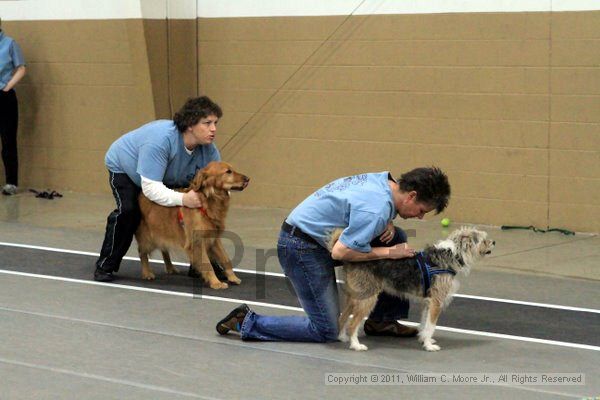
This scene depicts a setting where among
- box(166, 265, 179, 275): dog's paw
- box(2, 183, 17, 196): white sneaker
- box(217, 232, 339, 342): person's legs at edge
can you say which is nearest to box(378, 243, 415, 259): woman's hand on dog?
box(217, 232, 339, 342): person's legs at edge

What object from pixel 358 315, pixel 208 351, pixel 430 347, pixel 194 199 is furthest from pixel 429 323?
pixel 194 199

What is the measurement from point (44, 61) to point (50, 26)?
427mm

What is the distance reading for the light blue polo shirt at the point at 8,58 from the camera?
39.4ft

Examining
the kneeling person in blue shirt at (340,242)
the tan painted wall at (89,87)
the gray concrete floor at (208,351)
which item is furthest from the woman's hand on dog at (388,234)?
the tan painted wall at (89,87)

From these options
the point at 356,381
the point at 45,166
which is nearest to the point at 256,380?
the point at 356,381

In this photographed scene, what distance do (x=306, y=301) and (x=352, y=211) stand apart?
2.12ft

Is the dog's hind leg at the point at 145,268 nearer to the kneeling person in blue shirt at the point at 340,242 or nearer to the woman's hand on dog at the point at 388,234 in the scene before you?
the kneeling person in blue shirt at the point at 340,242

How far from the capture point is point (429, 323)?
6082 millimetres

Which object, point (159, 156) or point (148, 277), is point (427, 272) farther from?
point (148, 277)

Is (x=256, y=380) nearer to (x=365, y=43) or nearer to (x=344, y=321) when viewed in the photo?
(x=344, y=321)

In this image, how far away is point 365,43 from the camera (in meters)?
10.7

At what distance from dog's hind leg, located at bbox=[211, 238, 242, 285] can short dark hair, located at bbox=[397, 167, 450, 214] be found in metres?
2.28

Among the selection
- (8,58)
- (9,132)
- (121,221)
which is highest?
(8,58)

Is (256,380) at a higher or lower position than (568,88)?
lower
